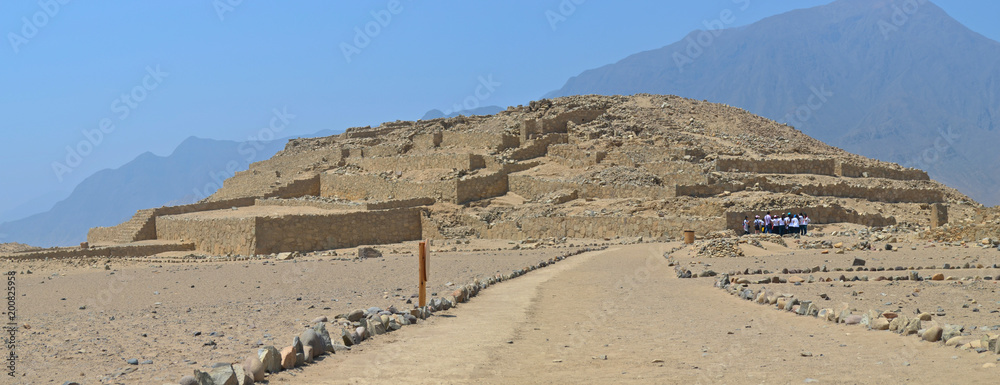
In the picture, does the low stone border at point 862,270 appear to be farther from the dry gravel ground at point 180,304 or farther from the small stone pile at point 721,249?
the small stone pile at point 721,249

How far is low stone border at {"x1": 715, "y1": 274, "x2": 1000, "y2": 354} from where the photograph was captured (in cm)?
650

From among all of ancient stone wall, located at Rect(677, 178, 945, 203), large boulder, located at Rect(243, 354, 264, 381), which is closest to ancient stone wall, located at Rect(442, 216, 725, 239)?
ancient stone wall, located at Rect(677, 178, 945, 203)

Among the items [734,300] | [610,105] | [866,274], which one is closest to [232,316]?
[734,300]

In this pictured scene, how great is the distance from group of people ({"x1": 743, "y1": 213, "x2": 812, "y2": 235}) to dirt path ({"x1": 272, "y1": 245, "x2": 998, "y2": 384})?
14976 millimetres

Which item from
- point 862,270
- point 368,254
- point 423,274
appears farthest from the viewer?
point 368,254

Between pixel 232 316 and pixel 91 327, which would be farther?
pixel 232 316

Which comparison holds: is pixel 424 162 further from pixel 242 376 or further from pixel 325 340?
pixel 242 376

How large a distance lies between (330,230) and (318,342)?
21186mm

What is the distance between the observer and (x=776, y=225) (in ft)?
84.3

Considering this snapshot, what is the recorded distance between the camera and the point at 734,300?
1120cm

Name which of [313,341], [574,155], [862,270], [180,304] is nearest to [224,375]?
[313,341]

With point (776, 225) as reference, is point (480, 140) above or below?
above

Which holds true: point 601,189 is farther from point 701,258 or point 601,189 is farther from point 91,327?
point 91,327

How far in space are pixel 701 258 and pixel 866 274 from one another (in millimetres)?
5242
